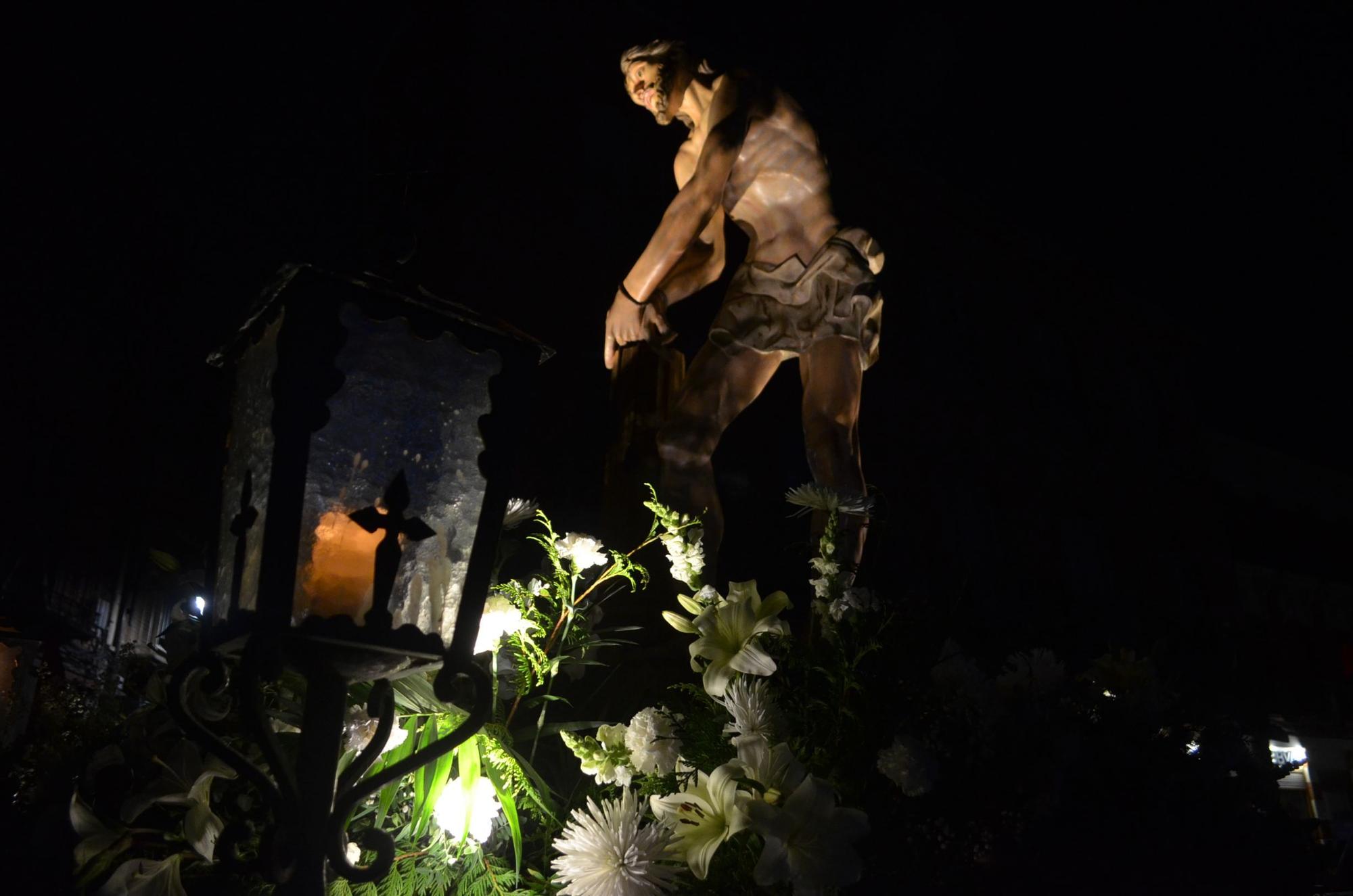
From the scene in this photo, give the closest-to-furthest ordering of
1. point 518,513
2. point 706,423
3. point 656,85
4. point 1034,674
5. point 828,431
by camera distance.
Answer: point 1034,674, point 518,513, point 828,431, point 706,423, point 656,85

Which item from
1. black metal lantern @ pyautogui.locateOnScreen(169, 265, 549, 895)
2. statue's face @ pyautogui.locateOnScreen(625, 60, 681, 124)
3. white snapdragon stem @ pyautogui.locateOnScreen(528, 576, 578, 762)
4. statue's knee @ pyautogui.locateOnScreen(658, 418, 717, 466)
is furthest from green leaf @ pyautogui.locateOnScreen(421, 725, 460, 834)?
statue's face @ pyautogui.locateOnScreen(625, 60, 681, 124)

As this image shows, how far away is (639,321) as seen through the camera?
11.9 feet

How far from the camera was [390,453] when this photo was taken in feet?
5.94

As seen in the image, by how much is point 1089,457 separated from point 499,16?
12960 millimetres

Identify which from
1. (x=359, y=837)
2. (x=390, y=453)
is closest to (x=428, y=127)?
(x=390, y=453)

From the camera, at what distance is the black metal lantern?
1664 millimetres

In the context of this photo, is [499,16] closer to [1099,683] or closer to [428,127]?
[428,127]

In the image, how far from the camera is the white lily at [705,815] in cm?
174

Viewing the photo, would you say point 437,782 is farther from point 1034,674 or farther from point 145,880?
point 1034,674

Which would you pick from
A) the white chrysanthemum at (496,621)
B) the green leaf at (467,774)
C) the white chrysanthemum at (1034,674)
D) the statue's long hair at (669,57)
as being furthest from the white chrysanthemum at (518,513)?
the statue's long hair at (669,57)

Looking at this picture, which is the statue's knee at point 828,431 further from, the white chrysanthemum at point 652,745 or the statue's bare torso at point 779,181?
the white chrysanthemum at point 652,745

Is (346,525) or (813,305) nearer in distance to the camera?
(346,525)

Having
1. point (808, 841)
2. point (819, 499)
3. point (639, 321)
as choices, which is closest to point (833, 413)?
point (639, 321)

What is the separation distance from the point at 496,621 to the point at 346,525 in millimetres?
764
